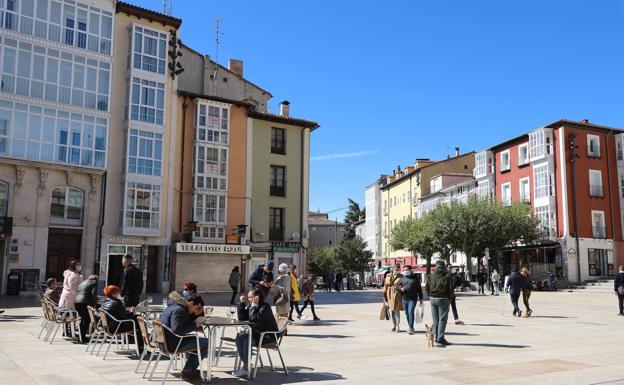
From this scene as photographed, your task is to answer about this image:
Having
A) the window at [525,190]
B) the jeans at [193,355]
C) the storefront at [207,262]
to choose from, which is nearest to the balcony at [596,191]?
the window at [525,190]

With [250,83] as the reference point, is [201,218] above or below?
below

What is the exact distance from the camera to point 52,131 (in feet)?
94.5

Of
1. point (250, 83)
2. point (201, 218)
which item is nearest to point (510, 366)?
point (201, 218)

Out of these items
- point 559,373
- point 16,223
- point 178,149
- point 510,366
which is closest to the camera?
point 559,373

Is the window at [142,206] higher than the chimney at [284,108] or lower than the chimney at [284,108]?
lower

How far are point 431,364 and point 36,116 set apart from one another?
2565 cm

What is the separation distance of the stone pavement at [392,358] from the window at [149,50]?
20.0 m

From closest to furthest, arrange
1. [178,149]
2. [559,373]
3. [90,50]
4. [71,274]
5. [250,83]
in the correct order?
1. [559,373]
2. [71,274]
3. [90,50]
4. [178,149]
5. [250,83]

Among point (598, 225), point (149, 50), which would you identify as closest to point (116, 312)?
point (149, 50)

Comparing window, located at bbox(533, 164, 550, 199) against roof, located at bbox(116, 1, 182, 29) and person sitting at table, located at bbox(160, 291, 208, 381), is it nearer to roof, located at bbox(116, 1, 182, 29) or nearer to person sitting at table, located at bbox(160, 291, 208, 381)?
roof, located at bbox(116, 1, 182, 29)

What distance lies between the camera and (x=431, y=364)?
8.94 meters

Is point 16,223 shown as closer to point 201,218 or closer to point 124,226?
point 124,226

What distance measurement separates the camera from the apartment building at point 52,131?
90.7 ft

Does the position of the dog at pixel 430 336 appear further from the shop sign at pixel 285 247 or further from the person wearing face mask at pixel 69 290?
the shop sign at pixel 285 247
